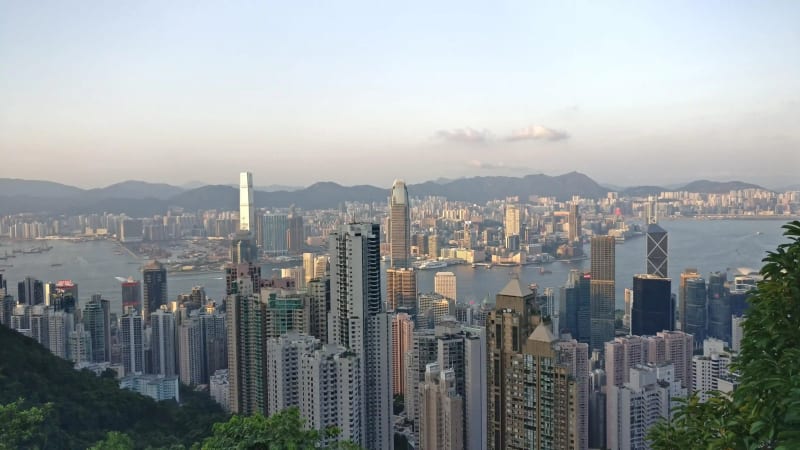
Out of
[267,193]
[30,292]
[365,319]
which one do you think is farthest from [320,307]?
[30,292]

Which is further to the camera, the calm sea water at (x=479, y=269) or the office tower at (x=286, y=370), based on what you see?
the calm sea water at (x=479, y=269)

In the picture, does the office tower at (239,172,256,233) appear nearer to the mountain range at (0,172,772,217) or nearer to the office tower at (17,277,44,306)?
the mountain range at (0,172,772,217)

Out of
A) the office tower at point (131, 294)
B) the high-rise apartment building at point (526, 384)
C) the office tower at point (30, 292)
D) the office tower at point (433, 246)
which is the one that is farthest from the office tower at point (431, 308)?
the office tower at point (30, 292)

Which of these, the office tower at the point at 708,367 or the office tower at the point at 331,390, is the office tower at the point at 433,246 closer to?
the office tower at the point at 708,367

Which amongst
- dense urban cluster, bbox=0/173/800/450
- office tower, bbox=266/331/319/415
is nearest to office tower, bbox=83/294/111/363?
dense urban cluster, bbox=0/173/800/450

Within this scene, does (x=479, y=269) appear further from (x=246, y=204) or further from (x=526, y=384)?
(x=526, y=384)

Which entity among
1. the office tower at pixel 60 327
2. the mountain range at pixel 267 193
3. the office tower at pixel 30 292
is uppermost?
the mountain range at pixel 267 193

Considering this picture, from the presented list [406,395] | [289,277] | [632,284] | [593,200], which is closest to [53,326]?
[289,277]
